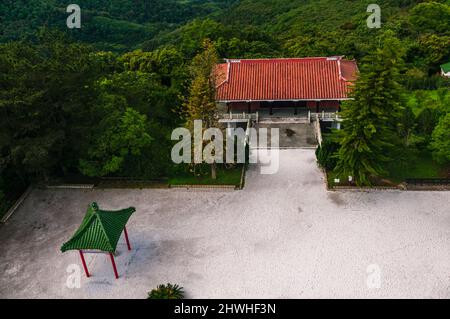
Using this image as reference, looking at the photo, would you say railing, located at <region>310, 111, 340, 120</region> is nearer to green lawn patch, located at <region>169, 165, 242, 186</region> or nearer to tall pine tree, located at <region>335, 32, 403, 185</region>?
tall pine tree, located at <region>335, 32, 403, 185</region>

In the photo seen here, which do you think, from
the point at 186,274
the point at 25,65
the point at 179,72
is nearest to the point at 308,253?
the point at 186,274

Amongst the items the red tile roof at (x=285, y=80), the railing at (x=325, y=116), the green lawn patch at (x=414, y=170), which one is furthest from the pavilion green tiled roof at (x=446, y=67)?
the green lawn patch at (x=414, y=170)

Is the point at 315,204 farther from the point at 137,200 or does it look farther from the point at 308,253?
the point at 137,200

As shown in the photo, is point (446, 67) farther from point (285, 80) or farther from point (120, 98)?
point (120, 98)

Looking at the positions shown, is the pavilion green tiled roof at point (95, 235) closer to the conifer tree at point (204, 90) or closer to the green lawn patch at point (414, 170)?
the conifer tree at point (204, 90)

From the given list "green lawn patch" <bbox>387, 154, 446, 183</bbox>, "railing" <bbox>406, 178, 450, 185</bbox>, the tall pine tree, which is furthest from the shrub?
"railing" <bbox>406, 178, 450, 185</bbox>
